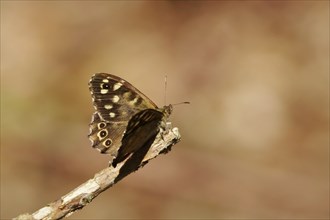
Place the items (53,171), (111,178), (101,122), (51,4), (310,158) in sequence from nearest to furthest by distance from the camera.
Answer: (111,178), (101,122), (53,171), (310,158), (51,4)

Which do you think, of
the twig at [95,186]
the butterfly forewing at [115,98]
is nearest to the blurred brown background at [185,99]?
the butterfly forewing at [115,98]

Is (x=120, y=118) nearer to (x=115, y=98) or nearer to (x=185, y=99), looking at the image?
(x=115, y=98)

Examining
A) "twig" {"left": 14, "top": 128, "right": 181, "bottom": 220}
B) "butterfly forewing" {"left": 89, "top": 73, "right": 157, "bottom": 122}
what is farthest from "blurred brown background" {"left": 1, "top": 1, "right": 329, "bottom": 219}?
"twig" {"left": 14, "top": 128, "right": 181, "bottom": 220}

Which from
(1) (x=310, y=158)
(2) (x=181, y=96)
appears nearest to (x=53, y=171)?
(2) (x=181, y=96)

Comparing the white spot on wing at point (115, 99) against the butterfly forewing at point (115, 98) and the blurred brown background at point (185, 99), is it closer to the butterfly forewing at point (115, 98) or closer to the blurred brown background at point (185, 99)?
the butterfly forewing at point (115, 98)

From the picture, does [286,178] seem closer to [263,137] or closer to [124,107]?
[263,137]

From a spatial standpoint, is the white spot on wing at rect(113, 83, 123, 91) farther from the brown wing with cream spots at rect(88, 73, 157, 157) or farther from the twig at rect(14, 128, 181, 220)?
the twig at rect(14, 128, 181, 220)
